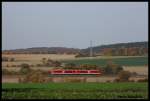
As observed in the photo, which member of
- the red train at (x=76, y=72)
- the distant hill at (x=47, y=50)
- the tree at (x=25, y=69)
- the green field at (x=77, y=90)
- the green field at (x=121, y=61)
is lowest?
the green field at (x=77, y=90)

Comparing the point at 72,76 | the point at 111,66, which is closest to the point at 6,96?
the point at 72,76

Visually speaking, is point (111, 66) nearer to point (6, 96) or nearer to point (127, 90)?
point (127, 90)

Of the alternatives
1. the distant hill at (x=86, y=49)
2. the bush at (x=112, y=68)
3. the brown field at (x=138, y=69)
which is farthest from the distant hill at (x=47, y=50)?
the brown field at (x=138, y=69)

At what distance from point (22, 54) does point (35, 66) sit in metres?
0.33

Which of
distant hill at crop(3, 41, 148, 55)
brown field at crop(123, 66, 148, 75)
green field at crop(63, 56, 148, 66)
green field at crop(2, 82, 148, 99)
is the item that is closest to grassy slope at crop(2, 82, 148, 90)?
green field at crop(2, 82, 148, 99)

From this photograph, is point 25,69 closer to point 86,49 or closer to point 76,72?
point 76,72

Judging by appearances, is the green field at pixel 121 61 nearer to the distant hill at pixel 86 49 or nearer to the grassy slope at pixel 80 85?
the distant hill at pixel 86 49

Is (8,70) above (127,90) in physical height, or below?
above

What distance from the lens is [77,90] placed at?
5.65m

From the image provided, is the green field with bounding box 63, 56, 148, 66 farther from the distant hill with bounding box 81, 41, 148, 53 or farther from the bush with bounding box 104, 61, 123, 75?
the distant hill with bounding box 81, 41, 148, 53

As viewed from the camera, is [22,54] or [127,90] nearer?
[22,54]

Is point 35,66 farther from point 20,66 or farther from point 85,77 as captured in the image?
point 85,77

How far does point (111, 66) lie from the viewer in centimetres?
537

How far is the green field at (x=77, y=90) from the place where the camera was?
538 centimetres
